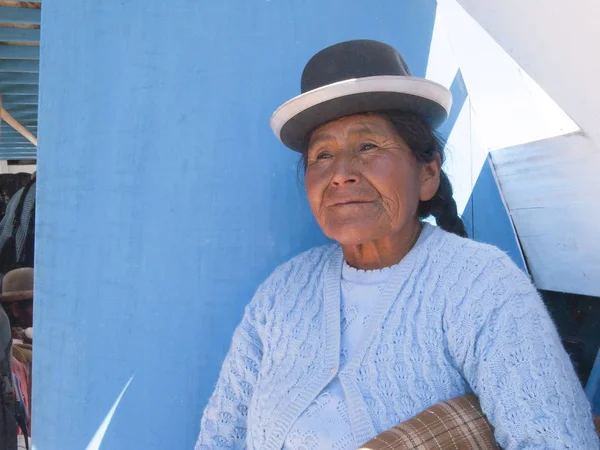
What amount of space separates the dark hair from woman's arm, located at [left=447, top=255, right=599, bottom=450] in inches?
15.0

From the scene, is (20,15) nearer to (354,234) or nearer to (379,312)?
(354,234)

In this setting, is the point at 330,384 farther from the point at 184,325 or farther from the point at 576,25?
the point at 576,25

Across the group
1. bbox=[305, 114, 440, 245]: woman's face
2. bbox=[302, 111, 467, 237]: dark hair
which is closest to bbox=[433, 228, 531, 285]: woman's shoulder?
bbox=[305, 114, 440, 245]: woman's face

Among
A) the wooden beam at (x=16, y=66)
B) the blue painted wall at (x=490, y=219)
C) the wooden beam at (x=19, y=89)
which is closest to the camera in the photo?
the blue painted wall at (x=490, y=219)

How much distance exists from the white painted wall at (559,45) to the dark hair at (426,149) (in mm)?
319

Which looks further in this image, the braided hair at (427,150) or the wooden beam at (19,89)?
the wooden beam at (19,89)

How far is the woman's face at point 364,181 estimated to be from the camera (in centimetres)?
144

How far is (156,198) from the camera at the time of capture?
196cm

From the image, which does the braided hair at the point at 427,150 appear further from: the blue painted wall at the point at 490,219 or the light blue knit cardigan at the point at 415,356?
the blue painted wall at the point at 490,219

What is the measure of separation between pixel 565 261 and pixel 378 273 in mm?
773

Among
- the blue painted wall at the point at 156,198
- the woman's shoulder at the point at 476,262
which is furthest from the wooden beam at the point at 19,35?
the woman's shoulder at the point at 476,262

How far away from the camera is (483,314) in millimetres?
1257

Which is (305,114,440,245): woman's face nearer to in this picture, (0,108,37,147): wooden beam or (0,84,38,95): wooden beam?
(0,84,38,95): wooden beam

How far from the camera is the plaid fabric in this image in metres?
1.13
